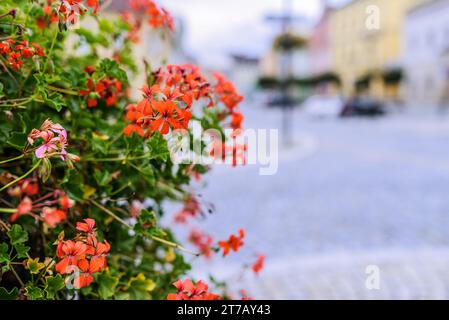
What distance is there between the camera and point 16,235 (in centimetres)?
108

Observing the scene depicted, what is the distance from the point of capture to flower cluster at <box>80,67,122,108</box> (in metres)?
1.35

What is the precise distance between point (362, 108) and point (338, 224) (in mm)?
21199

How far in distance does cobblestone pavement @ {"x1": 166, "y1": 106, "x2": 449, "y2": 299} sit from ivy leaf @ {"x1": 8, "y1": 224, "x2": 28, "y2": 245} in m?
0.91

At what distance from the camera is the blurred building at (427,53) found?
102 feet

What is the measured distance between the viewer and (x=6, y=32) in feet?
4.30

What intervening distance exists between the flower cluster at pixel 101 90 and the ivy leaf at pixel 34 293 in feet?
1.59

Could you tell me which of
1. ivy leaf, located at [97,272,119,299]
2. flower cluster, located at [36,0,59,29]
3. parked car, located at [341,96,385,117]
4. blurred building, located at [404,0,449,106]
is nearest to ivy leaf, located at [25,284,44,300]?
ivy leaf, located at [97,272,119,299]

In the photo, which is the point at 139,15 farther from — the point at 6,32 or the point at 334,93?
the point at 334,93

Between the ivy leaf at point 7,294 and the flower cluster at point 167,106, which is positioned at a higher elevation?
the flower cluster at point 167,106

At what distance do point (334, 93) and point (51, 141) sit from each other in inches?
1843

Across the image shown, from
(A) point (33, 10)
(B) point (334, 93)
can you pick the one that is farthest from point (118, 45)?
(B) point (334, 93)

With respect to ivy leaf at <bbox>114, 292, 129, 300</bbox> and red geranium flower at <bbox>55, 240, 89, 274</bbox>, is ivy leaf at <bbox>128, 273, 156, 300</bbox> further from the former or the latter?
red geranium flower at <bbox>55, 240, 89, 274</bbox>

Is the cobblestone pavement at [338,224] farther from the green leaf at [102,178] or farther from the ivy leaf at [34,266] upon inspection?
the ivy leaf at [34,266]

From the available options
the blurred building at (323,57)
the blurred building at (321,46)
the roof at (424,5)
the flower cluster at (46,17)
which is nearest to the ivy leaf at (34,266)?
the flower cluster at (46,17)
